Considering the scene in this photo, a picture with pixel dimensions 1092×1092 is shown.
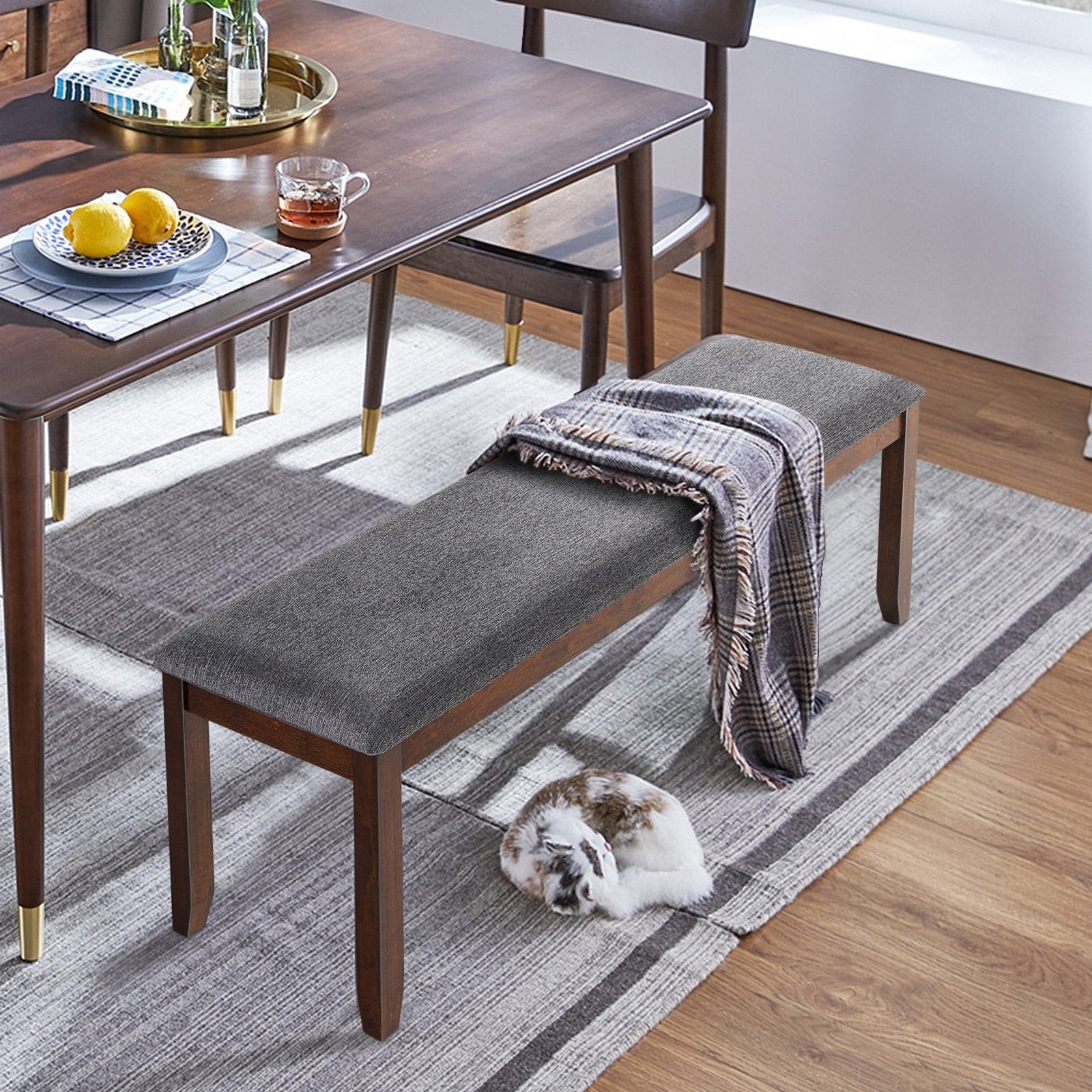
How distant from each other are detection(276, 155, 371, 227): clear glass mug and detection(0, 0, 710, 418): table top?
31 millimetres

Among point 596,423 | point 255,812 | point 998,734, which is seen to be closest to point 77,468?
point 255,812

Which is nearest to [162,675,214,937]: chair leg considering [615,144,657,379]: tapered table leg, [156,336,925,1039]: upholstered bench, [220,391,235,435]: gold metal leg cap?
[156,336,925,1039]: upholstered bench

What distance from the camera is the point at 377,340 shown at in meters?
2.91

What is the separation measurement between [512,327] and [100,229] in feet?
5.25

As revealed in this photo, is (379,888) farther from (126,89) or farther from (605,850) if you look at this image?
(126,89)

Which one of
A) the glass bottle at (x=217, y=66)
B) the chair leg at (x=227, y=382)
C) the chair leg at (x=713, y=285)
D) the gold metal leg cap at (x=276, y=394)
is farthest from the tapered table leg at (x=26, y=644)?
the chair leg at (x=713, y=285)

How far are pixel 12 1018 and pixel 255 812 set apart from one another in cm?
43

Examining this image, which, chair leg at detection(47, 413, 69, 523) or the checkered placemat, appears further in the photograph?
chair leg at detection(47, 413, 69, 523)

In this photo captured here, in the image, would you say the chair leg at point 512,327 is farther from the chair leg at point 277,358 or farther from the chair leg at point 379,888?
the chair leg at point 379,888

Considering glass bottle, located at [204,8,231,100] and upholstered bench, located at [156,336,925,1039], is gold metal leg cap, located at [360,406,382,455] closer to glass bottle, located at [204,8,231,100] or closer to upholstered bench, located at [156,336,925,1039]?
glass bottle, located at [204,8,231,100]

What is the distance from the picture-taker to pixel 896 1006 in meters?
1.91

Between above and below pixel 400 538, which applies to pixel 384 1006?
below

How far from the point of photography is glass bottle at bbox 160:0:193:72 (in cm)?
230

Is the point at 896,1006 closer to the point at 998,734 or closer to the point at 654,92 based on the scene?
the point at 998,734
